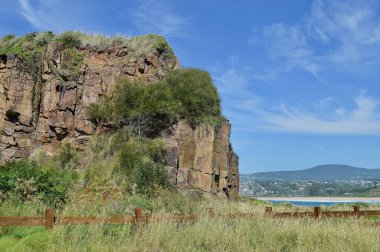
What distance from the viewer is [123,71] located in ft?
88.9

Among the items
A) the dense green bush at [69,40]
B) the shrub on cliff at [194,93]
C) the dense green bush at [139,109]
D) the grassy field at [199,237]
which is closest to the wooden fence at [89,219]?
the grassy field at [199,237]

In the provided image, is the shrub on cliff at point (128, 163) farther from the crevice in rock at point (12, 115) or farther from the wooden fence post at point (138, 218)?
the wooden fence post at point (138, 218)

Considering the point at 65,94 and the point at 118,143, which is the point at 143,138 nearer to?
the point at 118,143

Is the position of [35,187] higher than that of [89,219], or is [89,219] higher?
[35,187]

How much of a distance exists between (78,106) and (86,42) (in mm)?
5338

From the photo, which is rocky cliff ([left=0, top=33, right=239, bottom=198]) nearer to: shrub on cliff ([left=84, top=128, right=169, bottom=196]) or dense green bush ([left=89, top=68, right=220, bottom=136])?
dense green bush ([left=89, top=68, right=220, bottom=136])

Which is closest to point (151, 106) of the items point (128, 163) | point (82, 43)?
point (128, 163)

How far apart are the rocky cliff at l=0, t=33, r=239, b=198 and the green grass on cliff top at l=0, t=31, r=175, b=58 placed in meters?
0.22

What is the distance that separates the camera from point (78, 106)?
2588 cm

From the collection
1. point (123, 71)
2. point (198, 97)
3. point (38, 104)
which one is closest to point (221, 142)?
point (198, 97)

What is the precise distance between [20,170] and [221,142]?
13206mm

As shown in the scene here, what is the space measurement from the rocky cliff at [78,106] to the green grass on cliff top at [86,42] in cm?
22

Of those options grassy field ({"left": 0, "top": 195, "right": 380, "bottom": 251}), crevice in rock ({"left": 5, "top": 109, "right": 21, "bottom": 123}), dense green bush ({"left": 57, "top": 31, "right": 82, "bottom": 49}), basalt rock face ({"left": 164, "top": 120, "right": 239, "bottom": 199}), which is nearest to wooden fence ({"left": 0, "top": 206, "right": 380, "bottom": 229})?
grassy field ({"left": 0, "top": 195, "right": 380, "bottom": 251})

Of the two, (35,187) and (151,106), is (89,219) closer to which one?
(35,187)
